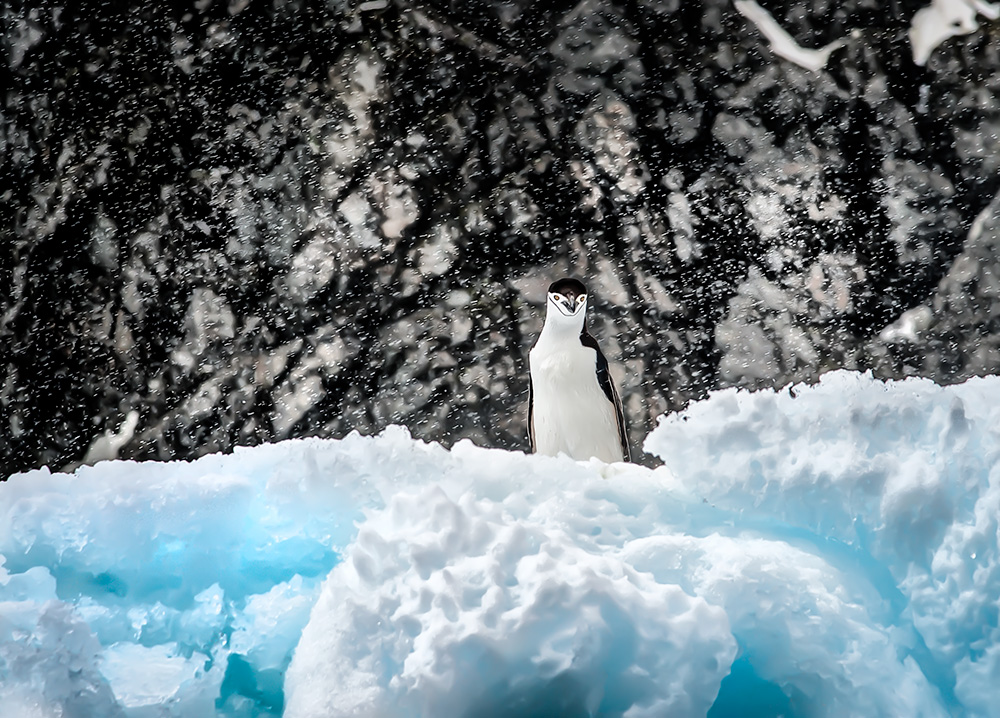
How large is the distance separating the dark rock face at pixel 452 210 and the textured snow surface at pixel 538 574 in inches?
81.4

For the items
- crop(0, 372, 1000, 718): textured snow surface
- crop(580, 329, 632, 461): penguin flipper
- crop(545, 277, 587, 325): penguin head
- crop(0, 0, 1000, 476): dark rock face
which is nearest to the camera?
crop(0, 372, 1000, 718): textured snow surface

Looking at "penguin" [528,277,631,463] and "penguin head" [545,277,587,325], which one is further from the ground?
"penguin head" [545,277,587,325]

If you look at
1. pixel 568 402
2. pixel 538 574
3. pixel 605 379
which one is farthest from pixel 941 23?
pixel 538 574

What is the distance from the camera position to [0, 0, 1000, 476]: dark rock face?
10.2ft

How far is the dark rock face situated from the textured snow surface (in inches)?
81.4

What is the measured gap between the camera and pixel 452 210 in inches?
127

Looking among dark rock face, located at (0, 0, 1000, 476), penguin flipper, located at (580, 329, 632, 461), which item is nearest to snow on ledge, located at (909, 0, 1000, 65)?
dark rock face, located at (0, 0, 1000, 476)

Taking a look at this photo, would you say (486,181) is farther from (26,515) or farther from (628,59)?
(26,515)

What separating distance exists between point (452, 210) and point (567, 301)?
1.28 meters

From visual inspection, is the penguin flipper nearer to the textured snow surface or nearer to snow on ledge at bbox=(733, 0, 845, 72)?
the textured snow surface

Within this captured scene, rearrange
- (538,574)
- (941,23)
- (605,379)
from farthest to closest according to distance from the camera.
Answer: (941,23) → (605,379) → (538,574)

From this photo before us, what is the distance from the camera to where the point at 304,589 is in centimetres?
93

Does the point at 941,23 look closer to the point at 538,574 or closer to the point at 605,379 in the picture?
the point at 605,379

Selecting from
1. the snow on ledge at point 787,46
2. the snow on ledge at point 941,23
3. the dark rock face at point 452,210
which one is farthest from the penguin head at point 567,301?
the snow on ledge at point 941,23
